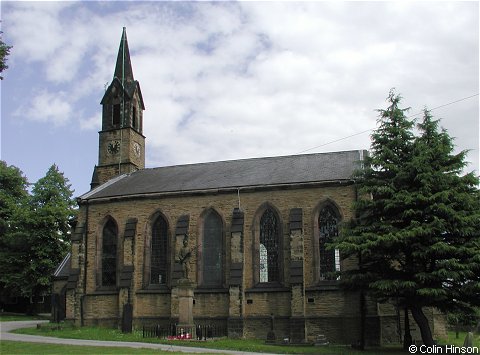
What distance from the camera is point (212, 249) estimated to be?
32.9 m

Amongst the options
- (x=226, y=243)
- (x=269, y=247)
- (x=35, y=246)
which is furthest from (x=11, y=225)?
(x=269, y=247)

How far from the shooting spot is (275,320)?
29.7 meters

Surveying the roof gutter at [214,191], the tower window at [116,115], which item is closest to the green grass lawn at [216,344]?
the roof gutter at [214,191]

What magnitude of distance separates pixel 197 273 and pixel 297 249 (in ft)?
22.2

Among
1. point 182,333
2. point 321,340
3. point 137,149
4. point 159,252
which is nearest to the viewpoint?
point 182,333

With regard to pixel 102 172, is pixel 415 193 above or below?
below

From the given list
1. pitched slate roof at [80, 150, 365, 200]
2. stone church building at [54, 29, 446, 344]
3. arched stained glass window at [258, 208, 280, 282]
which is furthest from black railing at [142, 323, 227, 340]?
pitched slate roof at [80, 150, 365, 200]

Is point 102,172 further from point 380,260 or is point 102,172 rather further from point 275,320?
point 380,260

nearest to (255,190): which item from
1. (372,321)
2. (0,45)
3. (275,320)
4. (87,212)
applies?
(275,320)

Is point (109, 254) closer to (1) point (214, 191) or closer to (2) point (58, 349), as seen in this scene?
(1) point (214, 191)

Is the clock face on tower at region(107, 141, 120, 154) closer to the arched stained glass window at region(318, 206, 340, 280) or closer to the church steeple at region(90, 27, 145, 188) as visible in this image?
the church steeple at region(90, 27, 145, 188)

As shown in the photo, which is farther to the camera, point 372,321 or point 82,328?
point 82,328

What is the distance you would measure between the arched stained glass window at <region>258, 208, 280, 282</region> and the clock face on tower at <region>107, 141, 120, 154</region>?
52.5ft

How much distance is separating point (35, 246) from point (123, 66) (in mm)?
18284
